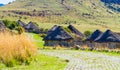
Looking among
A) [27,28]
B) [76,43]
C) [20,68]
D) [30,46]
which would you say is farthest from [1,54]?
[27,28]

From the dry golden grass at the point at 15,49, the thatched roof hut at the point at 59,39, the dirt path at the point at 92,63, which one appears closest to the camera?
the dry golden grass at the point at 15,49

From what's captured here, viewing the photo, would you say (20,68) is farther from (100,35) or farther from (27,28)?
(27,28)

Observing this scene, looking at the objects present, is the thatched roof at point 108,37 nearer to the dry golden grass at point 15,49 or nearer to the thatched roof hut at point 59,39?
the thatched roof hut at point 59,39

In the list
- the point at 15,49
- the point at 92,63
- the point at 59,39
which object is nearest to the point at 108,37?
the point at 59,39

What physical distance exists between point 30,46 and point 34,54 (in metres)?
1.50

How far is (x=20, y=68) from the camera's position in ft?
81.8

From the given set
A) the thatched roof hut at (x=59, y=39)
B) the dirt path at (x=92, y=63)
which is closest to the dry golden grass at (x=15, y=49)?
the dirt path at (x=92, y=63)

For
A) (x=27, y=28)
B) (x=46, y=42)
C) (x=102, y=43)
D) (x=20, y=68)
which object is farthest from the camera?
(x=27, y=28)

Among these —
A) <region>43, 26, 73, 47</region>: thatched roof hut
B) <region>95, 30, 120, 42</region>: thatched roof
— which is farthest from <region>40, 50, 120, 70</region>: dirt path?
<region>43, 26, 73, 47</region>: thatched roof hut

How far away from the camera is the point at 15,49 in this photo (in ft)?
87.4

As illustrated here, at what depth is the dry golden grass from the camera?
25.7 m

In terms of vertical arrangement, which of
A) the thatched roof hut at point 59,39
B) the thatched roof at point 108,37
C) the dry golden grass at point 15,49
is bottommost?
the thatched roof hut at point 59,39

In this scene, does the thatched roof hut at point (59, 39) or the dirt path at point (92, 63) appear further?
the thatched roof hut at point (59, 39)

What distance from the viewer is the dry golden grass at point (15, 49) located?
25688mm
